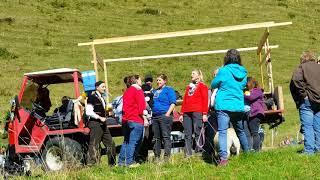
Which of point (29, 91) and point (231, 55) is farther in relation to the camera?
point (29, 91)

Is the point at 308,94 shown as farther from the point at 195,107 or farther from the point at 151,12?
the point at 151,12

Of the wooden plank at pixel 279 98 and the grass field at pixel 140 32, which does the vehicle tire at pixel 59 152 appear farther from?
the grass field at pixel 140 32

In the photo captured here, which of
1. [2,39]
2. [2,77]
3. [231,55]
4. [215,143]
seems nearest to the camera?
[231,55]

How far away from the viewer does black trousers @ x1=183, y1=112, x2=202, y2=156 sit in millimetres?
11055

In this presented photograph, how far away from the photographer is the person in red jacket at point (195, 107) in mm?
11055

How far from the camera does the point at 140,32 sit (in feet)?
113

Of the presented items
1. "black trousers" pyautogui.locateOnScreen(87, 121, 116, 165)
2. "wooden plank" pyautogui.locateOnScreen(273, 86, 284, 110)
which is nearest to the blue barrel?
"black trousers" pyautogui.locateOnScreen(87, 121, 116, 165)

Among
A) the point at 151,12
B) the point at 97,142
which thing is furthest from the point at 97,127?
the point at 151,12

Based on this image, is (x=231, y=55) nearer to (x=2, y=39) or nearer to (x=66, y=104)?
(x=66, y=104)

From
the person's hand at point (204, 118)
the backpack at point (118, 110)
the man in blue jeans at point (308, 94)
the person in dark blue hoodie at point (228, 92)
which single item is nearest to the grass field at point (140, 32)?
the backpack at point (118, 110)

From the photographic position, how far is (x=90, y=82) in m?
13.1

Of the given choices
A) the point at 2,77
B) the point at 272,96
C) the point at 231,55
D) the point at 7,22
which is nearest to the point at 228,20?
the point at 7,22

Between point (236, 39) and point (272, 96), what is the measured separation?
19.4 meters

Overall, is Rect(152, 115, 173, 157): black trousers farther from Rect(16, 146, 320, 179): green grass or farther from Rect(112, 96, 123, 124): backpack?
Rect(16, 146, 320, 179): green grass
